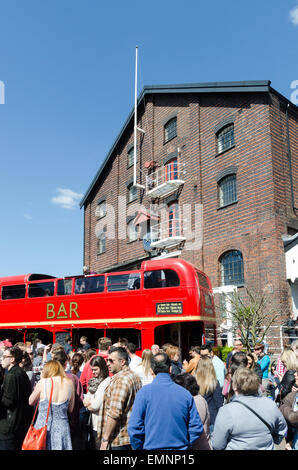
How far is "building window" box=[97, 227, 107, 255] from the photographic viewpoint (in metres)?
28.1

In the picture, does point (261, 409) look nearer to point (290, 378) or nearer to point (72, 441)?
point (290, 378)

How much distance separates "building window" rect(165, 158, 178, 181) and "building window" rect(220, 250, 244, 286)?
20.7 feet

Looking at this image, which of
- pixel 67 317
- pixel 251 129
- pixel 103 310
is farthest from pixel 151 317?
pixel 251 129

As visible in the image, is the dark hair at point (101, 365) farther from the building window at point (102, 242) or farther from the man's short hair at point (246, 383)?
the building window at point (102, 242)

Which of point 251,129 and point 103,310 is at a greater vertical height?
point 251,129

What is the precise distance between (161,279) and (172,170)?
10899 millimetres

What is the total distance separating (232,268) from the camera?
1786 cm

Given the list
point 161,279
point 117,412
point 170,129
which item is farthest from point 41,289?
point 170,129

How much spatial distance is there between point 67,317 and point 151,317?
401 cm

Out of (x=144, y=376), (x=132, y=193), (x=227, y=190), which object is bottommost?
(x=144, y=376)

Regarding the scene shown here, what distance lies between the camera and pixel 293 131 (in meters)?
18.7

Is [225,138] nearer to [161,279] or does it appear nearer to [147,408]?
[161,279]

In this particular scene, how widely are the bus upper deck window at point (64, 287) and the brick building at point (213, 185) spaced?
6.92 metres

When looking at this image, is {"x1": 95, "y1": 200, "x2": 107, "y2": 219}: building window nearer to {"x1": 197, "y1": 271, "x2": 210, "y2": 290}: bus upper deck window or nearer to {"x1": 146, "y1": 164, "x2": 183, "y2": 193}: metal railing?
{"x1": 146, "y1": 164, "x2": 183, "y2": 193}: metal railing
